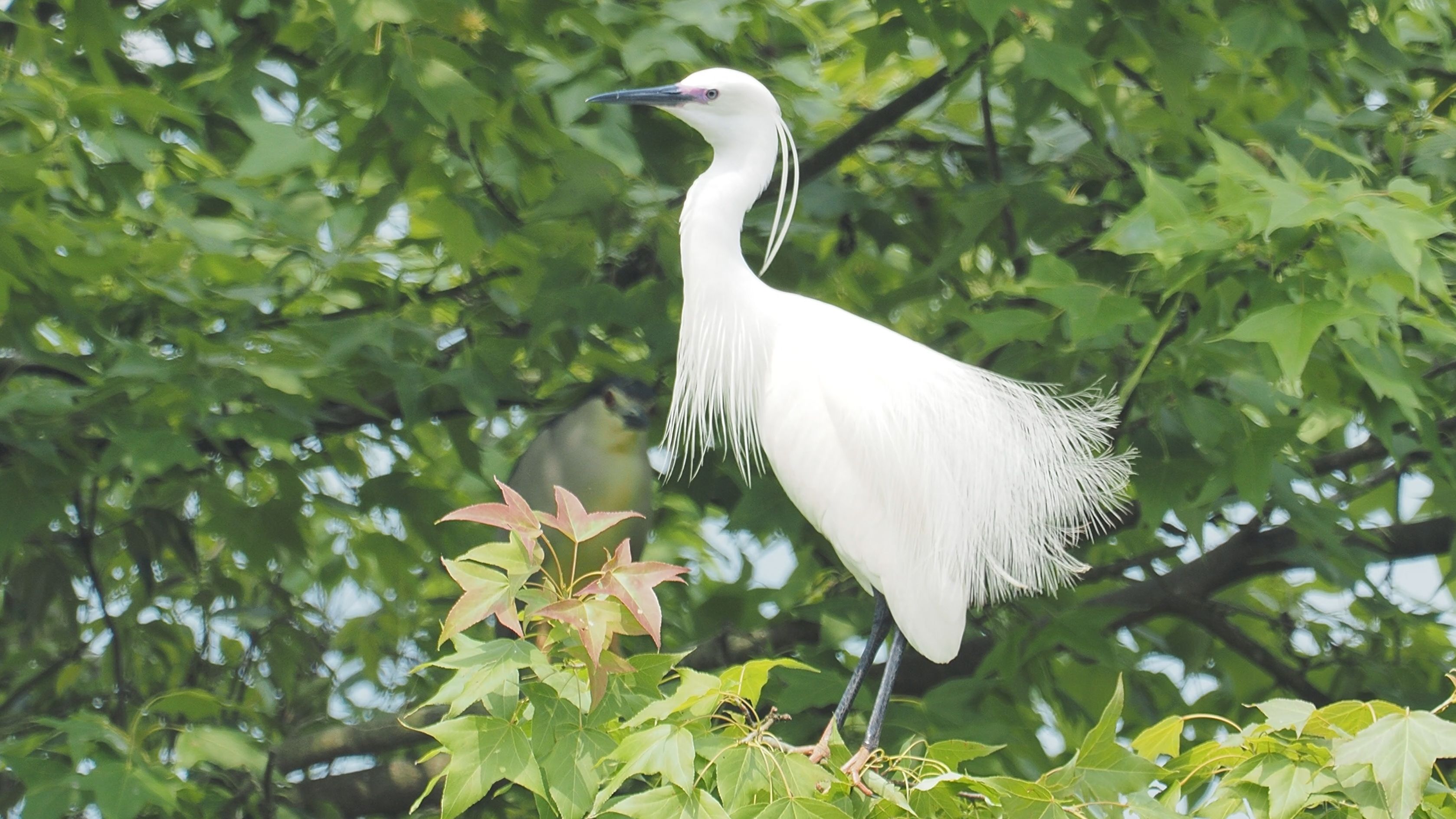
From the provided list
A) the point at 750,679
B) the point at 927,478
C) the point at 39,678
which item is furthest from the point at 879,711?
the point at 39,678

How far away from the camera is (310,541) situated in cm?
391

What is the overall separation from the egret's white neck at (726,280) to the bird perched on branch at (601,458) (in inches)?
36.9

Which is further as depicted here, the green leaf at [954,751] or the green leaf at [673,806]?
the green leaf at [954,751]

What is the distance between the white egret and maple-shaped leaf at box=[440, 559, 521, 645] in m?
0.73

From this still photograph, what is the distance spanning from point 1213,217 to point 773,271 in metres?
1.16

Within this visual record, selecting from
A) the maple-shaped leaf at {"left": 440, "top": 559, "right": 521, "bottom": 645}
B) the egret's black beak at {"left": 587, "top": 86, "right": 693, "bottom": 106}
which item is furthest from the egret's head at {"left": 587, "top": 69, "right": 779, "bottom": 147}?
the maple-shaped leaf at {"left": 440, "top": 559, "right": 521, "bottom": 645}

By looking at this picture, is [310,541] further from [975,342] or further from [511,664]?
[511,664]

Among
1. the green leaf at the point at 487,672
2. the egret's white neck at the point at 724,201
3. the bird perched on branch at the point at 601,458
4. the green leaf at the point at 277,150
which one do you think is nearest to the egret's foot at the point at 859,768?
the green leaf at the point at 487,672

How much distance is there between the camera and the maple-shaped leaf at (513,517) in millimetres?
1741

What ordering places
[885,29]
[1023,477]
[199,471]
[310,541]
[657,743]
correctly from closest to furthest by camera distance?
[657,743] < [1023,477] < [885,29] < [199,471] < [310,541]

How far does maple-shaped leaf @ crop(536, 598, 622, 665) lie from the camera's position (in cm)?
175

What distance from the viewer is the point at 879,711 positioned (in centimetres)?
233

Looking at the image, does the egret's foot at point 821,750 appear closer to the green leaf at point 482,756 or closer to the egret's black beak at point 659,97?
the green leaf at point 482,756

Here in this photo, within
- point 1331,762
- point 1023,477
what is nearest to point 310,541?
point 1023,477
